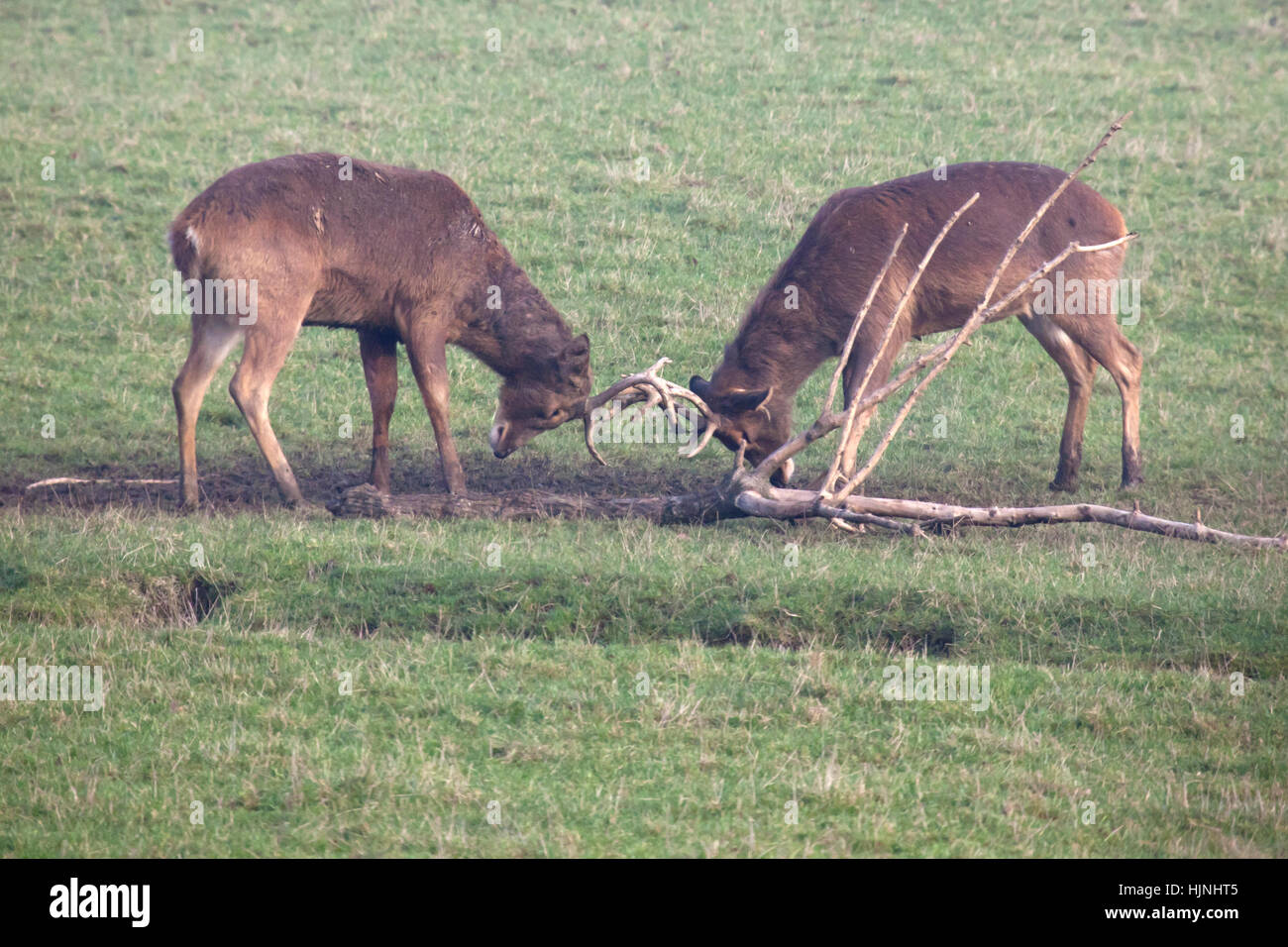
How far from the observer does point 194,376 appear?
9.42 meters

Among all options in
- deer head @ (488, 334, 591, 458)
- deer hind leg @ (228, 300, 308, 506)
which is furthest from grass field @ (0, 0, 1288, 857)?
deer hind leg @ (228, 300, 308, 506)

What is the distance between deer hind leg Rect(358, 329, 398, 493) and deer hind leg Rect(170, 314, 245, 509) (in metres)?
1.14

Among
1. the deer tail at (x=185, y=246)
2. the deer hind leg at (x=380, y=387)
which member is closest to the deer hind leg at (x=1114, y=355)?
the deer hind leg at (x=380, y=387)

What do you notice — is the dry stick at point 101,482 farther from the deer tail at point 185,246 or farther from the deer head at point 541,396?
the deer head at point 541,396

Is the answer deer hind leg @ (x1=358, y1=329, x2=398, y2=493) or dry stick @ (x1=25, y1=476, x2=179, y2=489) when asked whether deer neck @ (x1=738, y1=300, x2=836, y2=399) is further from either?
dry stick @ (x1=25, y1=476, x2=179, y2=489)

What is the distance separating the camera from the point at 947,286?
10273mm

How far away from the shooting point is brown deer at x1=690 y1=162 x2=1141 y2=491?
10172 mm

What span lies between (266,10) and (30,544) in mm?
15150

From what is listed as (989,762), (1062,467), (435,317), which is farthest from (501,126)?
(989,762)

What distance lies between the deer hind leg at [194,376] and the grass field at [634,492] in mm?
267

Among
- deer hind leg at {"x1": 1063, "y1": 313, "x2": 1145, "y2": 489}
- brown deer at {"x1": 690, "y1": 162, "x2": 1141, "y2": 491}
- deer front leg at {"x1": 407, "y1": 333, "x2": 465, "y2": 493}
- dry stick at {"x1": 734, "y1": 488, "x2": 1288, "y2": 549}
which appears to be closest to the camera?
dry stick at {"x1": 734, "y1": 488, "x2": 1288, "y2": 549}

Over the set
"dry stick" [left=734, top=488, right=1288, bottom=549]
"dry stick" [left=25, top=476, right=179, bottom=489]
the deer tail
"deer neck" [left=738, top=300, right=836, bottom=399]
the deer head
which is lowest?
"dry stick" [left=25, top=476, right=179, bottom=489]

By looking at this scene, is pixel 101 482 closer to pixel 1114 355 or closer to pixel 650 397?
pixel 650 397
